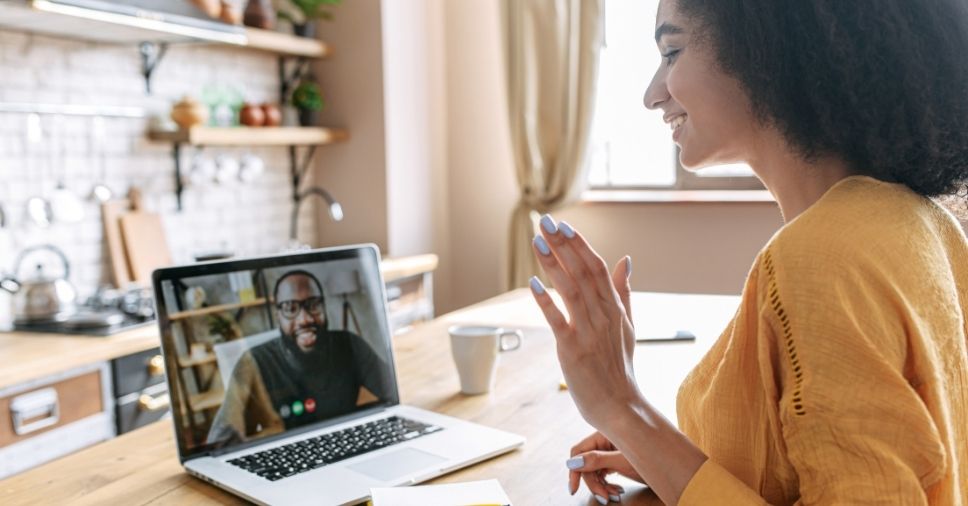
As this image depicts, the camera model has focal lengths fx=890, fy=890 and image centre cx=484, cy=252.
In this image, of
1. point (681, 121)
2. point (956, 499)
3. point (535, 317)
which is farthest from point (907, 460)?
point (535, 317)

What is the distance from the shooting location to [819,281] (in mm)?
790

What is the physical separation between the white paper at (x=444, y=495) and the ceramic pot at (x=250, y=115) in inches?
103

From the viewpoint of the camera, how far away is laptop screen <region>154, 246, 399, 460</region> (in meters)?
1.19

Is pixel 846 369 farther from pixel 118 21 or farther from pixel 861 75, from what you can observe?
pixel 118 21

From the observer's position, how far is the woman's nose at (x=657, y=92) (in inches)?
43.4

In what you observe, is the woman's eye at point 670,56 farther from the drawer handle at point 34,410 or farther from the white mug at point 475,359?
the drawer handle at point 34,410

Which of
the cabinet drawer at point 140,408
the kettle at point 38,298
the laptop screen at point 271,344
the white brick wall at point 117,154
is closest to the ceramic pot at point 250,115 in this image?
the white brick wall at point 117,154

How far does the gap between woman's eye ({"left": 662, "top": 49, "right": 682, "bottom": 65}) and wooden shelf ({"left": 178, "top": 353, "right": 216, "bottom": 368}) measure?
71cm

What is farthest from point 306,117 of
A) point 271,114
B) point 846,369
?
point 846,369

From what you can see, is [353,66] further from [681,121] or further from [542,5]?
[681,121]

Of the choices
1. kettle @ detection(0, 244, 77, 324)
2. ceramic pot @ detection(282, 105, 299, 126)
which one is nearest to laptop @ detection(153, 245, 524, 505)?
kettle @ detection(0, 244, 77, 324)

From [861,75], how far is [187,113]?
2.65 m

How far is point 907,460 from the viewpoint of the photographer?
0.77 metres

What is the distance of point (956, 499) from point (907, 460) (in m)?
0.11
